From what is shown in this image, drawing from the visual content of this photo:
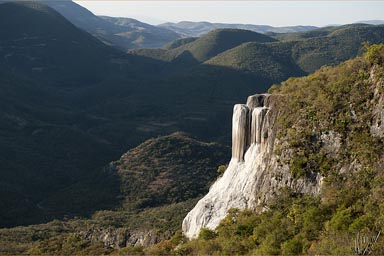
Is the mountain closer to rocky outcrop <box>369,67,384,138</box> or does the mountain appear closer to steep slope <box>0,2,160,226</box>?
steep slope <box>0,2,160,226</box>

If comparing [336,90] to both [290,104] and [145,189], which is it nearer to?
[290,104]

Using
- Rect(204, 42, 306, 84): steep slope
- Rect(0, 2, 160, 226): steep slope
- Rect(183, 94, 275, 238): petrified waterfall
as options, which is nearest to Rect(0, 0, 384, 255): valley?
Rect(0, 2, 160, 226): steep slope

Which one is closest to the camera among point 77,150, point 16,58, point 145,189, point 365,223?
point 365,223

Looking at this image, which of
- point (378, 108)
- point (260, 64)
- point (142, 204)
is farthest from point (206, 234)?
point (260, 64)

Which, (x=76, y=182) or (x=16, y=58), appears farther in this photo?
(x=16, y=58)

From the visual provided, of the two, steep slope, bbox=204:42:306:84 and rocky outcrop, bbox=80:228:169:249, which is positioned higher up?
steep slope, bbox=204:42:306:84

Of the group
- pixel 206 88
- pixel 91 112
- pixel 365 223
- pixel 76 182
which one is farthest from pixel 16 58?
pixel 365 223

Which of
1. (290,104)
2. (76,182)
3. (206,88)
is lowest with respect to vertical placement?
(76,182)

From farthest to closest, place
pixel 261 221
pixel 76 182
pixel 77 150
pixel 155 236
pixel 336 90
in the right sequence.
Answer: pixel 77 150 → pixel 76 182 → pixel 155 236 → pixel 336 90 → pixel 261 221
